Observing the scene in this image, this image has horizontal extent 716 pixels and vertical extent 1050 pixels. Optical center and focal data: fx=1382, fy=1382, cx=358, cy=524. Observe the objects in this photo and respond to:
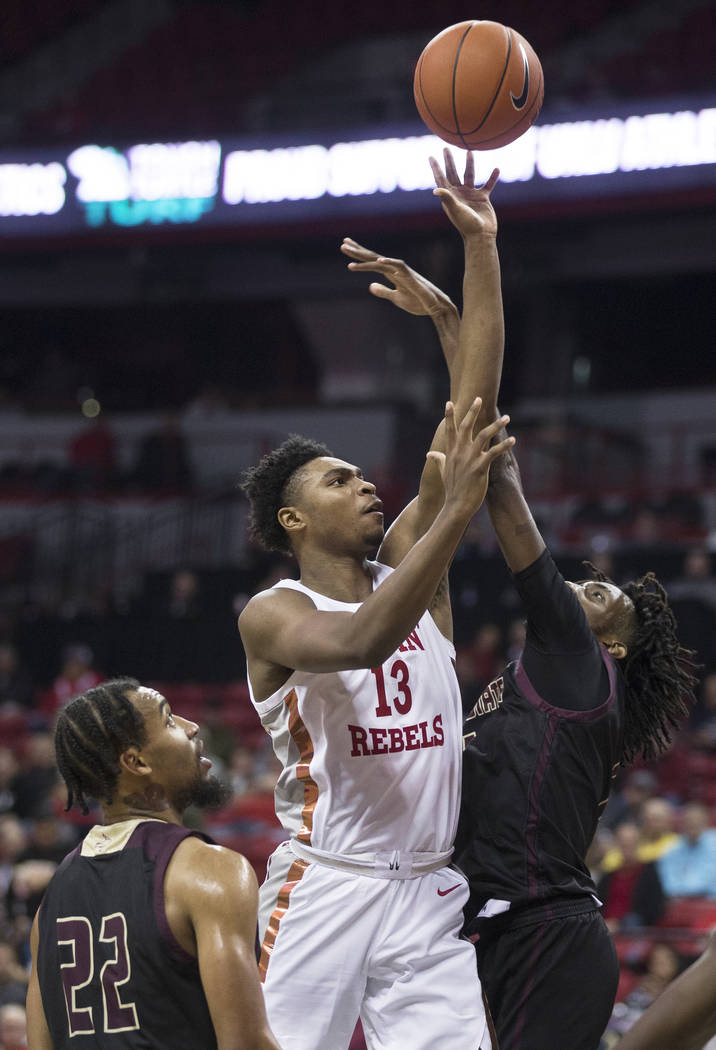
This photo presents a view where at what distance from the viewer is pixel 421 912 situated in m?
3.34

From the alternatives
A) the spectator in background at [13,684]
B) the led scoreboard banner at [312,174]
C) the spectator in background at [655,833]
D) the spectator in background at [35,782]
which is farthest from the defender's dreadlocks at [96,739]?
the led scoreboard banner at [312,174]

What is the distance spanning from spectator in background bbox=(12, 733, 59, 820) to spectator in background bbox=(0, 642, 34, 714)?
6.28 feet

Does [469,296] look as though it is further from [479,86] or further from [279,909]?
[279,909]

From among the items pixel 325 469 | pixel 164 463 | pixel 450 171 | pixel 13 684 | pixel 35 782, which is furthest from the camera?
pixel 164 463

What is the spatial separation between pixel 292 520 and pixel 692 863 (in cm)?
502

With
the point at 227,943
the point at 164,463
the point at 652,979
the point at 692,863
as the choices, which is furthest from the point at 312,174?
the point at 227,943

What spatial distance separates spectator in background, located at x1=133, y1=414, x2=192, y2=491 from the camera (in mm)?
15758

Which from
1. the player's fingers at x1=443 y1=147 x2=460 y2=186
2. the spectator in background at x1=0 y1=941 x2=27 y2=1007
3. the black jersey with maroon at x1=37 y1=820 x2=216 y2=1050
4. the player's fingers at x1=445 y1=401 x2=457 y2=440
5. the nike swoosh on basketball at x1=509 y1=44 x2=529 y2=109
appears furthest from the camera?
the spectator in background at x1=0 y1=941 x2=27 y2=1007

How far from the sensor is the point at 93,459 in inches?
632

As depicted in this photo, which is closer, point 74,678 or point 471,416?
point 471,416

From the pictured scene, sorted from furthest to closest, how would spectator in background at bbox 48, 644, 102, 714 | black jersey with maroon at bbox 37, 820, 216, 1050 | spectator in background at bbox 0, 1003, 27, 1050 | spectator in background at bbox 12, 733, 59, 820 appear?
spectator in background at bbox 48, 644, 102, 714, spectator in background at bbox 12, 733, 59, 820, spectator in background at bbox 0, 1003, 27, 1050, black jersey with maroon at bbox 37, 820, 216, 1050

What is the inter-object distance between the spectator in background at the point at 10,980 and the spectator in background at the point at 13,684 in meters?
5.23

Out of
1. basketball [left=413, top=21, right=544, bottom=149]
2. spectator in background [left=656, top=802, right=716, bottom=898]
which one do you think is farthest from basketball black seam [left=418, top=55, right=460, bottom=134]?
spectator in background [left=656, top=802, right=716, bottom=898]

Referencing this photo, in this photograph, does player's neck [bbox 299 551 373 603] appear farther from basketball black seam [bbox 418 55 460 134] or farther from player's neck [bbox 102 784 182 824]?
basketball black seam [bbox 418 55 460 134]
